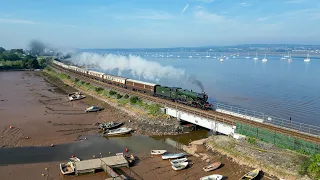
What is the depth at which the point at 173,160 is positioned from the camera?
28.7 metres

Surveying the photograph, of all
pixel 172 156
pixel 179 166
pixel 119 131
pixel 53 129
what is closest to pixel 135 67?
pixel 53 129

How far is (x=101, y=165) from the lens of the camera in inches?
1056

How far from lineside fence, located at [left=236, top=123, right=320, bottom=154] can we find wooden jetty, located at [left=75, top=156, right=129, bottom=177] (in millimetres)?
14126

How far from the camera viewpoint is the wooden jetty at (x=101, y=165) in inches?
1024

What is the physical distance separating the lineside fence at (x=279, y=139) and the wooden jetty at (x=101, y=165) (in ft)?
46.3

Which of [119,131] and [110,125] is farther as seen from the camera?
[110,125]

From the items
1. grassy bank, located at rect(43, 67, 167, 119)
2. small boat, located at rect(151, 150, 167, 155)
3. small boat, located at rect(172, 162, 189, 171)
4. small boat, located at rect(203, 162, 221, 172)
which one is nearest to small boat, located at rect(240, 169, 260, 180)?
small boat, located at rect(203, 162, 221, 172)

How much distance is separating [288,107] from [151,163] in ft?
123

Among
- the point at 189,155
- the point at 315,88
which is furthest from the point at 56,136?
the point at 315,88

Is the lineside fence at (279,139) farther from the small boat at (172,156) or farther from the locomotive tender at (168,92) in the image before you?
the locomotive tender at (168,92)

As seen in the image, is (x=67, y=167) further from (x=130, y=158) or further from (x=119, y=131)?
(x=119, y=131)

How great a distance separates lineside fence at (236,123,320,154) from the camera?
2576 centimetres

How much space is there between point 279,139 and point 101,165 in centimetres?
1869

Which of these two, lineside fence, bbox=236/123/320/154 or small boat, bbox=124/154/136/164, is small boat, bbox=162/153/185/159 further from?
lineside fence, bbox=236/123/320/154
